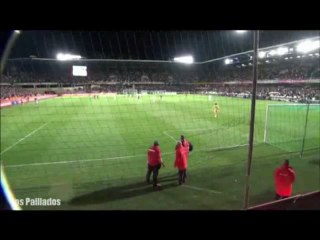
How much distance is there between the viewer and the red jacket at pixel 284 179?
811 centimetres

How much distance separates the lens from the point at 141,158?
13.3m

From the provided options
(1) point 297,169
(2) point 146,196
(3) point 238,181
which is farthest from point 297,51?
(2) point 146,196

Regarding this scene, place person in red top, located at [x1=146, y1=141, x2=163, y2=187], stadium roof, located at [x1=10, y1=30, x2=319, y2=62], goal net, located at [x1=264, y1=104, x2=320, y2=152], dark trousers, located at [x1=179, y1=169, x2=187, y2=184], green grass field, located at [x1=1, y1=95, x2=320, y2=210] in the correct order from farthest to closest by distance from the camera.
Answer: stadium roof, located at [x1=10, y1=30, x2=319, y2=62]
goal net, located at [x1=264, y1=104, x2=320, y2=152]
dark trousers, located at [x1=179, y1=169, x2=187, y2=184]
person in red top, located at [x1=146, y1=141, x2=163, y2=187]
green grass field, located at [x1=1, y1=95, x2=320, y2=210]

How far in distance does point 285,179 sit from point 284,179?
23 millimetres

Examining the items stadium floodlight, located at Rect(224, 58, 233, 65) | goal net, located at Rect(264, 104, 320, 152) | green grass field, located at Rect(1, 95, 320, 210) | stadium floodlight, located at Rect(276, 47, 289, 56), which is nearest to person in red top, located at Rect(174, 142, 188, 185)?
green grass field, located at Rect(1, 95, 320, 210)

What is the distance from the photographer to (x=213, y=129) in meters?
19.9

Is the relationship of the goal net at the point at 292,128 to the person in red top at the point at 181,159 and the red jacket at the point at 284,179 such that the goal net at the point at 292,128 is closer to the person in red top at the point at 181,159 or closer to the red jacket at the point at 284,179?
the red jacket at the point at 284,179

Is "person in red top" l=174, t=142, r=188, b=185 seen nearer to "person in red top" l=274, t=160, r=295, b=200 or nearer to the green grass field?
the green grass field

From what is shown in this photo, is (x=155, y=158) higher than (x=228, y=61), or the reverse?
(x=228, y=61)

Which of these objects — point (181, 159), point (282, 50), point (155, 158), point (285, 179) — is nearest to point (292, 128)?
point (181, 159)

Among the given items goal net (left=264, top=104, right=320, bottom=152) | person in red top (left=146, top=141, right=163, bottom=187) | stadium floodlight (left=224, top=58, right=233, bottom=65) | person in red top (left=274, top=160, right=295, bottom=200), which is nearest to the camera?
person in red top (left=274, top=160, right=295, bottom=200)

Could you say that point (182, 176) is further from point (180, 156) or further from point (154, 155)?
point (154, 155)

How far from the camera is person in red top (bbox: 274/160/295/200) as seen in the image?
8.11 metres
